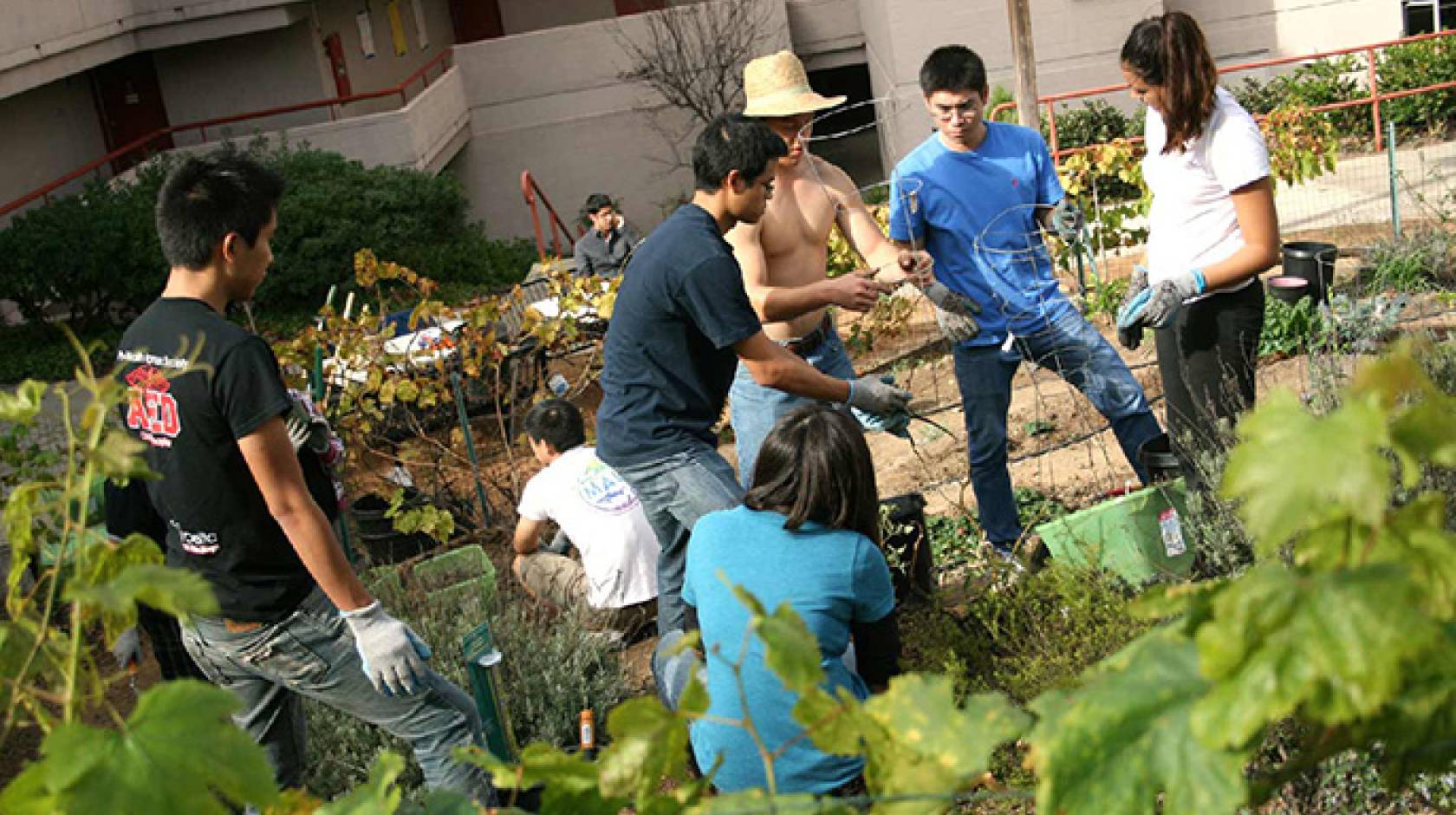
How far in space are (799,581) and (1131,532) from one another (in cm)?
165

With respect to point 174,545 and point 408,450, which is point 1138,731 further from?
point 408,450

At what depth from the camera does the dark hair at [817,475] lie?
3.30m

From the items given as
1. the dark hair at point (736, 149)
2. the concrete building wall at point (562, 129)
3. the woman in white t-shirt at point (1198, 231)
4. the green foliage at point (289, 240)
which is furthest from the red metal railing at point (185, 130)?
the woman in white t-shirt at point (1198, 231)

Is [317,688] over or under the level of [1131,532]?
over

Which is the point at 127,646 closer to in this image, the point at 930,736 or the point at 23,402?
the point at 23,402

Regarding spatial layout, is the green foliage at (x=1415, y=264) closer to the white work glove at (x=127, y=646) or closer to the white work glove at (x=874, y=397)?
the white work glove at (x=874, y=397)

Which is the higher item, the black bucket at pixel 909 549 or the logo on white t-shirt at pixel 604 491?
the logo on white t-shirt at pixel 604 491

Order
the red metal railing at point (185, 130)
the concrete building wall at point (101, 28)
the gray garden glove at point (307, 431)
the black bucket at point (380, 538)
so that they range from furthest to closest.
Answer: the red metal railing at point (185, 130)
the concrete building wall at point (101, 28)
the black bucket at point (380, 538)
the gray garden glove at point (307, 431)

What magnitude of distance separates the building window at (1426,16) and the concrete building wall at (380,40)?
13581 millimetres

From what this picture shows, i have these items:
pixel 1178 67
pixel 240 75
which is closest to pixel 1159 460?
pixel 1178 67

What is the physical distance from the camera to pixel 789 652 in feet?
4.17

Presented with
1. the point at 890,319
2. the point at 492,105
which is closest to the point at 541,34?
the point at 492,105

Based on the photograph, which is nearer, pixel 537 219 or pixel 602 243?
pixel 602 243

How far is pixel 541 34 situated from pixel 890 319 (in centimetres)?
1259
